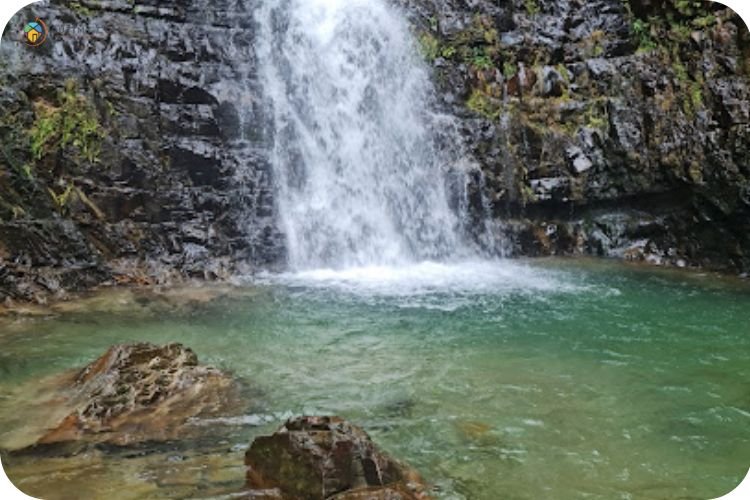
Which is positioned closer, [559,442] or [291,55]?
[559,442]

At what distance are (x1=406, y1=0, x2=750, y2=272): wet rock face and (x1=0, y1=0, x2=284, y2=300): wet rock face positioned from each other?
3102mm

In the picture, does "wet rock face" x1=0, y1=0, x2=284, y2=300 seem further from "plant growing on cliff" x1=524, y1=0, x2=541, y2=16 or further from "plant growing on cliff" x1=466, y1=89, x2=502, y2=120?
"plant growing on cliff" x1=524, y1=0, x2=541, y2=16

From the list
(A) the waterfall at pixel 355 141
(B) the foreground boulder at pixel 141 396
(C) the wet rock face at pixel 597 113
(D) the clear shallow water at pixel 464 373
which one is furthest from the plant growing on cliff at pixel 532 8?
(B) the foreground boulder at pixel 141 396

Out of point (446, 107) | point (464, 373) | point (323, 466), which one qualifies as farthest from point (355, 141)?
point (323, 466)

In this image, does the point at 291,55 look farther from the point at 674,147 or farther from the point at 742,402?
the point at 742,402

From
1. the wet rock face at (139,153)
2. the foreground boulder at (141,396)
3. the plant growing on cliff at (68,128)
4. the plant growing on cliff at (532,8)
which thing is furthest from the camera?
the plant growing on cliff at (532,8)

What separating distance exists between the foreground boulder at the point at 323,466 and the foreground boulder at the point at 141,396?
83 centimetres

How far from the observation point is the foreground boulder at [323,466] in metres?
2.63

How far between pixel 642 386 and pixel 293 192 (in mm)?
5369

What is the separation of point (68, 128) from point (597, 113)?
675 cm

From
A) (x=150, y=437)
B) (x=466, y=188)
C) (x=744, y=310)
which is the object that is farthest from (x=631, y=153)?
(x=150, y=437)

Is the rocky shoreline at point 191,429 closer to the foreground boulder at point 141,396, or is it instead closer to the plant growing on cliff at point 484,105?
the foreground boulder at point 141,396

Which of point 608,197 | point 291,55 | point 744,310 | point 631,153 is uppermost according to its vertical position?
point 291,55

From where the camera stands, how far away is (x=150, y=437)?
3.41m
